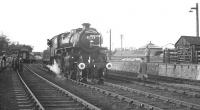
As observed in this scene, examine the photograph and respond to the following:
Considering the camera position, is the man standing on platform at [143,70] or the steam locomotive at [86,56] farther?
the man standing on platform at [143,70]

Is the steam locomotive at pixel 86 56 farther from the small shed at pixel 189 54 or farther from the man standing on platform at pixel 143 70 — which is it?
the small shed at pixel 189 54

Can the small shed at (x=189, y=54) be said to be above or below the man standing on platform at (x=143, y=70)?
above

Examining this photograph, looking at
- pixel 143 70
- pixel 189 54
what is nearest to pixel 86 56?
pixel 143 70

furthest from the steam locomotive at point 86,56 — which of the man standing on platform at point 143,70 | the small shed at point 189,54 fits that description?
the small shed at point 189,54

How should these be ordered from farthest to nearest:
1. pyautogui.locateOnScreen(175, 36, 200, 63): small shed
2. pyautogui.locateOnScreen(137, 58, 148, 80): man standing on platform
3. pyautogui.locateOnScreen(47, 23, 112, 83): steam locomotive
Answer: pyautogui.locateOnScreen(175, 36, 200, 63): small shed → pyautogui.locateOnScreen(137, 58, 148, 80): man standing on platform → pyautogui.locateOnScreen(47, 23, 112, 83): steam locomotive

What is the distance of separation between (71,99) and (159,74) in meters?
15.0

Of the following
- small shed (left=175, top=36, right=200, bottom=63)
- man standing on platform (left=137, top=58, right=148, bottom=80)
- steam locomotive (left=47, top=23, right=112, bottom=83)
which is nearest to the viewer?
steam locomotive (left=47, top=23, right=112, bottom=83)

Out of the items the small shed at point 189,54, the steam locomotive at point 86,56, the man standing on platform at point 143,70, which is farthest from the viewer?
the small shed at point 189,54

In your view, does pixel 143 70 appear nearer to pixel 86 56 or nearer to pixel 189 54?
pixel 86 56

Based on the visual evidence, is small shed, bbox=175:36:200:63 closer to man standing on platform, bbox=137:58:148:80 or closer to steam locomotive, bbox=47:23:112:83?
man standing on platform, bbox=137:58:148:80

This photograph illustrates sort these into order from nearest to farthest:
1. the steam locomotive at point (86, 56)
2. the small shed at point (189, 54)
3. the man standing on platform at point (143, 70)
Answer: the steam locomotive at point (86, 56) < the man standing on platform at point (143, 70) < the small shed at point (189, 54)

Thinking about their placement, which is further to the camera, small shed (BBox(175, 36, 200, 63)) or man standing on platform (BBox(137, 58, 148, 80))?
small shed (BBox(175, 36, 200, 63))

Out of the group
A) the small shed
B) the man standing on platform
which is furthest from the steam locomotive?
the small shed

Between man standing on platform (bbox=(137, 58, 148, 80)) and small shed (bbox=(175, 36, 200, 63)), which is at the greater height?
small shed (bbox=(175, 36, 200, 63))
